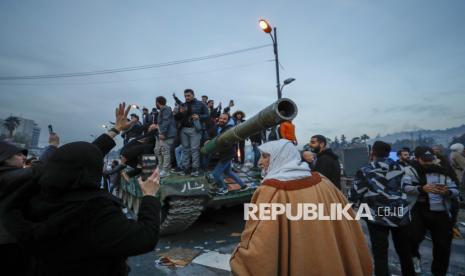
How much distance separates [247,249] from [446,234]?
308 centimetres

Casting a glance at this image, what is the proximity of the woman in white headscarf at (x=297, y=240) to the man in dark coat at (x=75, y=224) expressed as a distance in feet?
1.93

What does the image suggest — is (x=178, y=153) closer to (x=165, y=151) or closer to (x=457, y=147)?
(x=165, y=151)

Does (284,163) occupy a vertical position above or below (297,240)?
above

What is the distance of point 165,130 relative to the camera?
20.9ft

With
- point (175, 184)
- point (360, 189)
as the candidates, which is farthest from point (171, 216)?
point (360, 189)

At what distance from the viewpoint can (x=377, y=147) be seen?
3.26m

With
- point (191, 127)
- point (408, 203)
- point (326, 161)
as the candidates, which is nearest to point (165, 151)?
point (191, 127)

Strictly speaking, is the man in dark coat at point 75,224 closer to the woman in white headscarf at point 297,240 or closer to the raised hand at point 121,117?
the woman in white headscarf at point 297,240

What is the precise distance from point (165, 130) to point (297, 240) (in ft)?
17.1

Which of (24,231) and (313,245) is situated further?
(313,245)

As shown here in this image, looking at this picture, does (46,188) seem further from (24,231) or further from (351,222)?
(351,222)

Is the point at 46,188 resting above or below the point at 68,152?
below

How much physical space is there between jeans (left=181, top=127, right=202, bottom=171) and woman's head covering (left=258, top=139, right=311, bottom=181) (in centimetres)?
431

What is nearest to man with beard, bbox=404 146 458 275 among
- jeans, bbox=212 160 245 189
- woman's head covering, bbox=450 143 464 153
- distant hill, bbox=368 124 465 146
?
jeans, bbox=212 160 245 189
